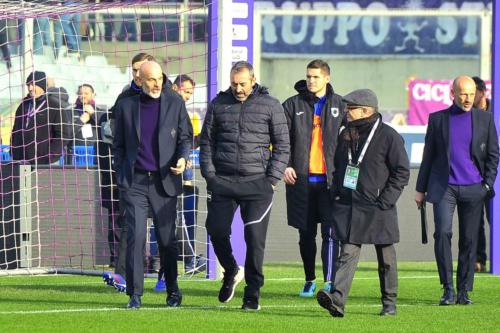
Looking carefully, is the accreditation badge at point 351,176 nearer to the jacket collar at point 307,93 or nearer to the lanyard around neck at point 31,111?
the jacket collar at point 307,93

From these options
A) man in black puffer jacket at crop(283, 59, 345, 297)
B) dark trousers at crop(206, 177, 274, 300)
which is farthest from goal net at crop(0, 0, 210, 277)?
dark trousers at crop(206, 177, 274, 300)

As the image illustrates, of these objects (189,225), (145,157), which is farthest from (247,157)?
(189,225)

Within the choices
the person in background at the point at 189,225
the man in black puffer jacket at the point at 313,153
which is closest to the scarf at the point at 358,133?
the man in black puffer jacket at the point at 313,153

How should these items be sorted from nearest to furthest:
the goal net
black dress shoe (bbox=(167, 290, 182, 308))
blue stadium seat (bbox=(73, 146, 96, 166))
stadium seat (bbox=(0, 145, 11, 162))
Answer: black dress shoe (bbox=(167, 290, 182, 308)), the goal net, stadium seat (bbox=(0, 145, 11, 162)), blue stadium seat (bbox=(73, 146, 96, 166))

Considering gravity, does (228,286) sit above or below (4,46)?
below

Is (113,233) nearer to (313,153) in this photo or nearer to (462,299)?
(313,153)

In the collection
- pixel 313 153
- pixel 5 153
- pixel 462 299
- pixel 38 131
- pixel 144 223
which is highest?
pixel 38 131

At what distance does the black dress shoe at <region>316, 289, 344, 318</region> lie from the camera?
38.5ft

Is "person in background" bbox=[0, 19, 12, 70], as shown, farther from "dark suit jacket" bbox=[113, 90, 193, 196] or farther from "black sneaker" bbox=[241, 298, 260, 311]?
"black sneaker" bbox=[241, 298, 260, 311]

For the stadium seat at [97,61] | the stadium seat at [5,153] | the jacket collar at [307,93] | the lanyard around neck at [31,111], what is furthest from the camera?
the stadium seat at [97,61]

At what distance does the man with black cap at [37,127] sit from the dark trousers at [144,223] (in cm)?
462

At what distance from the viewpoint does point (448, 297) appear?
13.3 meters

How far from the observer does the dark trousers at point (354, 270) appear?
470 inches

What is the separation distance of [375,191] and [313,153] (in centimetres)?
199
